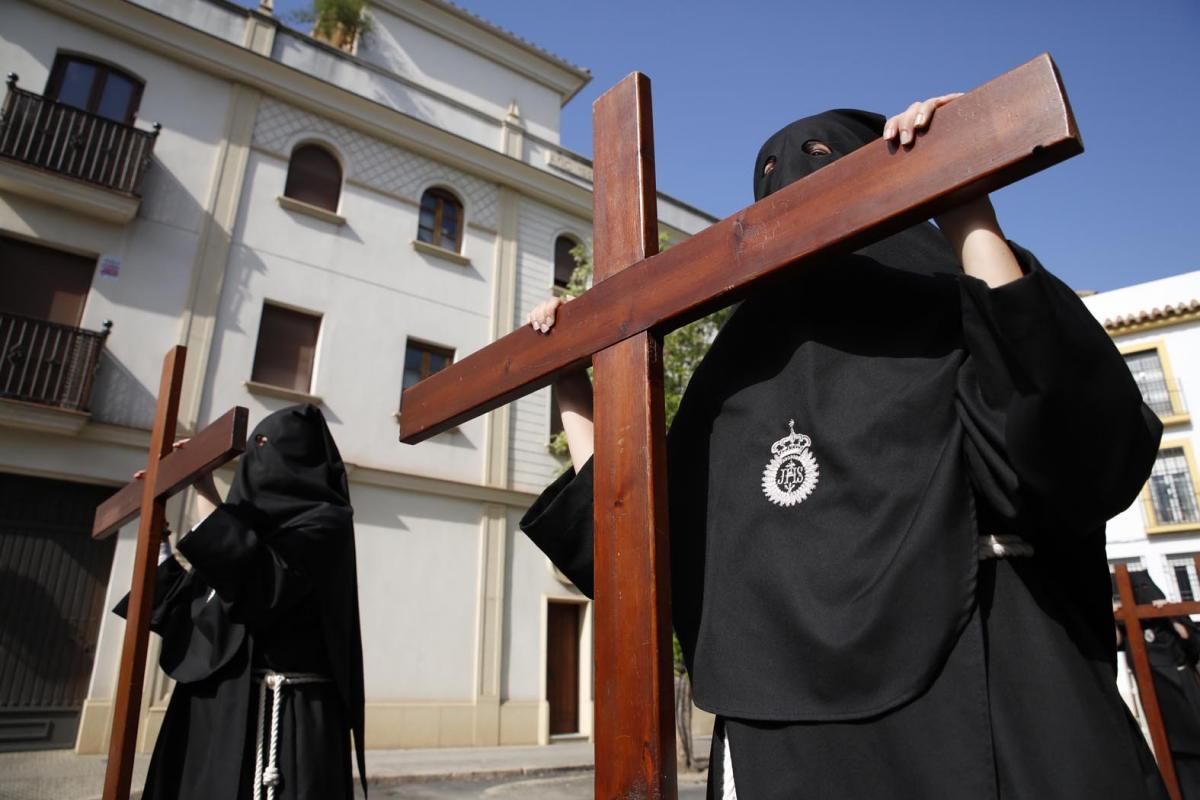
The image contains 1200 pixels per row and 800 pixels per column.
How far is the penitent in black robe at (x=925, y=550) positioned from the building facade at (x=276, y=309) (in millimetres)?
9949

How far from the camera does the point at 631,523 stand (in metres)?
1.46

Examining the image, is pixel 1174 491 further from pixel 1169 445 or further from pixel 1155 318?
pixel 1155 318

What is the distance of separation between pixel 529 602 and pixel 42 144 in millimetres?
8797

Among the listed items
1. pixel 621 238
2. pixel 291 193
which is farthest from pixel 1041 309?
pixel 291 193

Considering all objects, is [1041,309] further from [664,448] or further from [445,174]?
[445,174]

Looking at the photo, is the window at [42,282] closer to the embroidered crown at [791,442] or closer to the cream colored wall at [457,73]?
the cream colored wall at [457,73]

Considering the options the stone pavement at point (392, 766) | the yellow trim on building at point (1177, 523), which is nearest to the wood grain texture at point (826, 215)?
the stone pavement at point (392, 766)

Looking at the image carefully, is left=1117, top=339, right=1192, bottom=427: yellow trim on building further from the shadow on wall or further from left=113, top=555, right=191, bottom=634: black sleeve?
left=113, top=555, right=191, bottom=634: black sleeve

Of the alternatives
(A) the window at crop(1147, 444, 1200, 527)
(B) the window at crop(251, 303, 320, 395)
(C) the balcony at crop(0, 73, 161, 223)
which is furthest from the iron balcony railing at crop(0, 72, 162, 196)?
(A) the window at crop(1147, 444, 1200, 527)

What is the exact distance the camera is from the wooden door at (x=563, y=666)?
12.7 metres

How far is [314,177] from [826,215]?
12.6 m

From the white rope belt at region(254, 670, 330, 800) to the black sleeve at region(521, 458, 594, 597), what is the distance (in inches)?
71.7

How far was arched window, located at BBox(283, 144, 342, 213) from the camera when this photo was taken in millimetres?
12398

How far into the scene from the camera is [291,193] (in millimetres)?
12305
